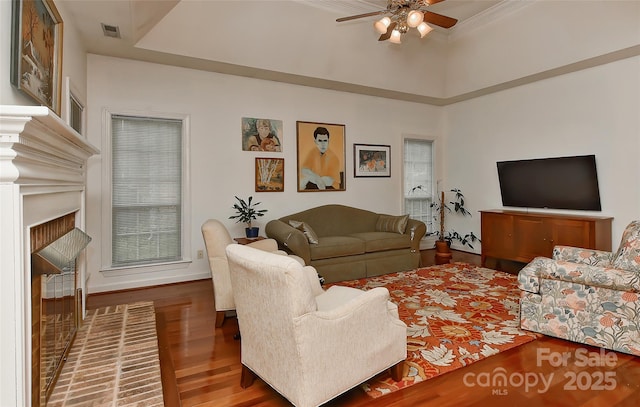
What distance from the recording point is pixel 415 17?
3354mm

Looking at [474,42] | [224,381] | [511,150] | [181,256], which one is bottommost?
[224,381]

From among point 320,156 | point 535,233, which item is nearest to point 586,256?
point 535,233

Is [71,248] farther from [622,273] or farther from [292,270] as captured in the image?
[622,273]

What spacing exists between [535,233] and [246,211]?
13.7 feet

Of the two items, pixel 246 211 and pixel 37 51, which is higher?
pixel 37 51

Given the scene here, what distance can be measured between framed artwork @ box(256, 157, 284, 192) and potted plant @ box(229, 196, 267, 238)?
0.91 feet

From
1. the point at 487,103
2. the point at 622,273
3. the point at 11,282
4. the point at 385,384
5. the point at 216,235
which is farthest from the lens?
the point at 487,103

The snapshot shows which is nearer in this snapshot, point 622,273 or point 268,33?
point 622,273

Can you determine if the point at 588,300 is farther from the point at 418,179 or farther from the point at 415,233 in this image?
the point at 418,179

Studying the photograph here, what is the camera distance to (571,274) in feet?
8.78

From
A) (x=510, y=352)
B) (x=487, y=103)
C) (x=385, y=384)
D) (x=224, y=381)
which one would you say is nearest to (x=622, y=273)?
(x=510, y=352)

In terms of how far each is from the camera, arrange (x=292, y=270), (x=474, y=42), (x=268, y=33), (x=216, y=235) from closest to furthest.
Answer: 1. (x=292, y=270)
2. (x=216, y=235)
3. (x=268, y=33)
4. (x=474, y=42)

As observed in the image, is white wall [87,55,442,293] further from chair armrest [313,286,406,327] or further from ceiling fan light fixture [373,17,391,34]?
chair armrest [313,286,406,327]

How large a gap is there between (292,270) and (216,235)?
1564mm
